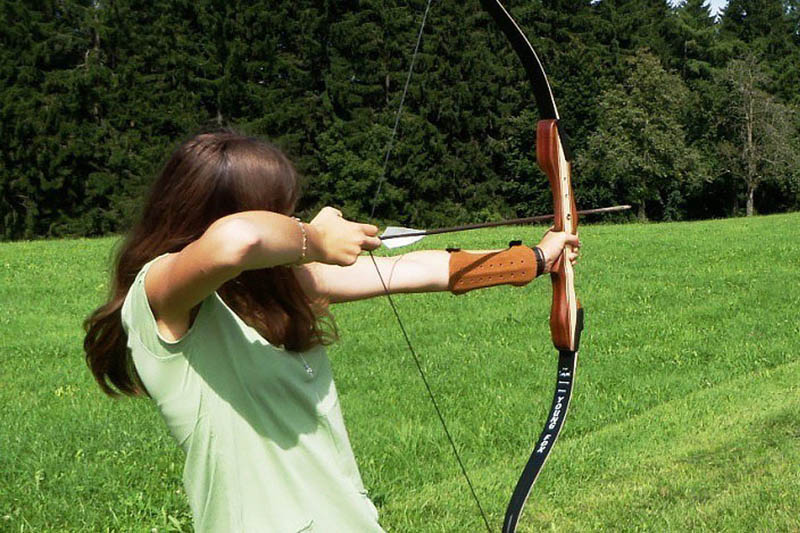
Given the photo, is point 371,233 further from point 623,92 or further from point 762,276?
point 623,92

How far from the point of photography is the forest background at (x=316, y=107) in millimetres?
17969

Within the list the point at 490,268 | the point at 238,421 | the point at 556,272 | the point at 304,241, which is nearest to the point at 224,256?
the point at 304,241

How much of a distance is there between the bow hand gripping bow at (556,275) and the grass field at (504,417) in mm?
872

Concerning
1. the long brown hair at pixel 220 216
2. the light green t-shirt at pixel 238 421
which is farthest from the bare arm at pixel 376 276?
the light green t-shirt at pixel 238 421

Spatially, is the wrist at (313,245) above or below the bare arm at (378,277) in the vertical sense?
above

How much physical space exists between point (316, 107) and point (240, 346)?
19.9m

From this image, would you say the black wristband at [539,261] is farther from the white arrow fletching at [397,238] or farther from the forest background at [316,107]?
the forest background at [316,107]

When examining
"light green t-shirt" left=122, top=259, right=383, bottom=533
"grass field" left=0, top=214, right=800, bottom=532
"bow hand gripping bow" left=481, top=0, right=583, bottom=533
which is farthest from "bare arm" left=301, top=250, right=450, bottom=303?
"grass field" left=0, top=214, right=800, bottom=532

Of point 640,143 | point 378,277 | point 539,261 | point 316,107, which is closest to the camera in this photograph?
point 378,277

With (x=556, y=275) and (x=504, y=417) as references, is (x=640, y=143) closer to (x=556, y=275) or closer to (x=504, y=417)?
(x=504, y=417)

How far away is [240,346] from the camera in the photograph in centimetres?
131

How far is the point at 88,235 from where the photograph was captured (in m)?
24.1

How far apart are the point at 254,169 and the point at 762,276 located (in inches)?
350

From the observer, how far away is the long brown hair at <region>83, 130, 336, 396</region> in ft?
4.29
